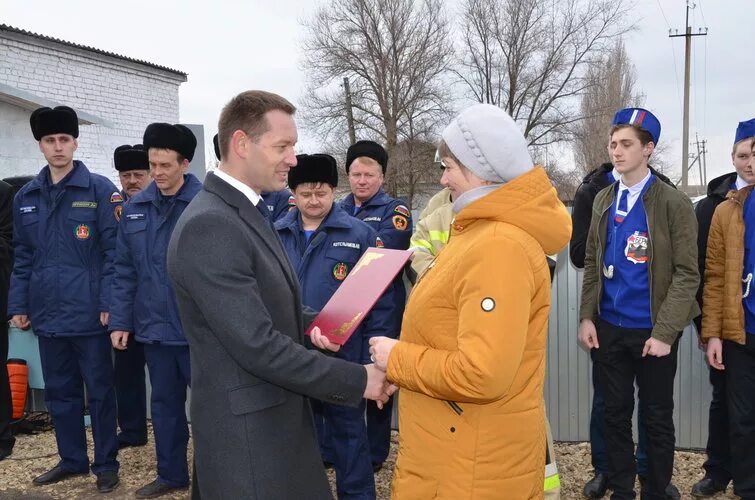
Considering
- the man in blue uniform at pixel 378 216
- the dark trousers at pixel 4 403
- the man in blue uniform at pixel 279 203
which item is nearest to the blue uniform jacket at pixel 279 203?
the man in blue uniform at pixel 279 203

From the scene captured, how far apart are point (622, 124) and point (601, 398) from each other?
1.66m

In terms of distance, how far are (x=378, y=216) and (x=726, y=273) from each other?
7.52 feet

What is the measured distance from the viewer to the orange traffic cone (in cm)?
566

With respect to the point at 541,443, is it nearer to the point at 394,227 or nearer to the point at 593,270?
the point at 593,270

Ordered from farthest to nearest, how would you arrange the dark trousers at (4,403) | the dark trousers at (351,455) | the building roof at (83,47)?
the building roof at (83,47) < the dark trousers at (4,403) < the dark trousers at (351,455)

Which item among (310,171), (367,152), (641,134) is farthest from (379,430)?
(641,134)

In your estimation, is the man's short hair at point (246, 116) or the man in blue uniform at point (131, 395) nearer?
the man's short hair at point (246, 116)

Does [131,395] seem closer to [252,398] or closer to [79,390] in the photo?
[79,390]

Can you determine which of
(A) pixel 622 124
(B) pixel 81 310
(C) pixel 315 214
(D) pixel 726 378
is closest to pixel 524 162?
(A) pixel 622 124

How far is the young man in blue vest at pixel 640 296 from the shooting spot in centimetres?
350

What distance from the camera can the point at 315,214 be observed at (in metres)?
4.15

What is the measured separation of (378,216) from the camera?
4.84m

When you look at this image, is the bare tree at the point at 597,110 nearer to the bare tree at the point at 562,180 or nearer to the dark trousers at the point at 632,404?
the bare tree at the point at 562,180

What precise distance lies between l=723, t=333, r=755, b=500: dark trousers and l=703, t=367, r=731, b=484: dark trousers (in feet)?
1.08
